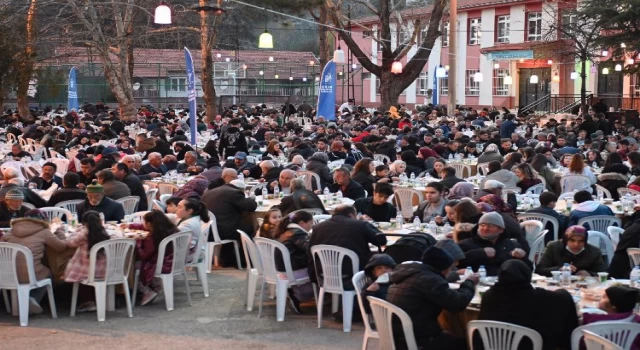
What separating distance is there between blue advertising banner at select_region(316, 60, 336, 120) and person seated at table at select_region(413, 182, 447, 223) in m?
12.3

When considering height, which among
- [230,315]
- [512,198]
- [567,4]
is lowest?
[230,315]

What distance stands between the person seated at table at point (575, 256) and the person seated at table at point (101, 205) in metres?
4.90

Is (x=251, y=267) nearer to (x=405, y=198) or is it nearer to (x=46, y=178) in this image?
(x=405, y=198)

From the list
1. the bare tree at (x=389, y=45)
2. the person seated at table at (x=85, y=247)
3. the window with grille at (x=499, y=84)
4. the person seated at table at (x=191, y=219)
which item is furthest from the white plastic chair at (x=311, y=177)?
the window with grille at (x=499, y=84)

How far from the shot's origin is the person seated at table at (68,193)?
1216 cm

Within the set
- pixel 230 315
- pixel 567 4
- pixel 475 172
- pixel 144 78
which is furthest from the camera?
pixel 144 78

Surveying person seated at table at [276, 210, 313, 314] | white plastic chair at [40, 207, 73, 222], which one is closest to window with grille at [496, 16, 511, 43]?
white plastic chair at [40, 207, 73, 222]

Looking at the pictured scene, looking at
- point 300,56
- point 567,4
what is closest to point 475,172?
point 567,4

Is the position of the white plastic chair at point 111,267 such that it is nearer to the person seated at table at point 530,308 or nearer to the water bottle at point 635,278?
the person seated at table at point 530,308

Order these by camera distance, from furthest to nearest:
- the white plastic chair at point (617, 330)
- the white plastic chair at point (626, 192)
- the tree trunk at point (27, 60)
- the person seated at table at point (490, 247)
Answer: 1. the tree trunk at point (27, 60)
2. the white plastic chair at point (626, 192)
3. the person seated at table at point (490, 247)
4. the white plastic chair at point (617, 330)

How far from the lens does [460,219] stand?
29.8 ft

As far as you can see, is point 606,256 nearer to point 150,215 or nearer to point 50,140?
point 150,215

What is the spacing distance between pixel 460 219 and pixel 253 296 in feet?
7.32

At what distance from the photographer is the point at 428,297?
6.80 m
